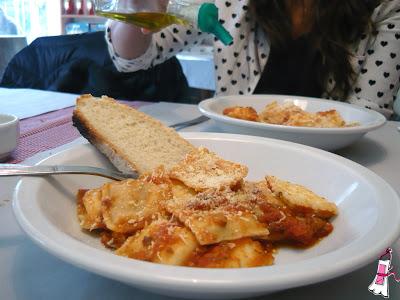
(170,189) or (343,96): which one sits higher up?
(170,189)

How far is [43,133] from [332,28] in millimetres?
1197

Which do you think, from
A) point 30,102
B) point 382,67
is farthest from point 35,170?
point 382,67

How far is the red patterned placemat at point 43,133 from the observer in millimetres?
907

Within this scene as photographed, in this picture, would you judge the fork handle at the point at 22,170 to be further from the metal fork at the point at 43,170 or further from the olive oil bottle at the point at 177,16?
the olive oil bottle at the point at 177,16

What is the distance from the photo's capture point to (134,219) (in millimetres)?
475

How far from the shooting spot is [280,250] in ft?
1.63

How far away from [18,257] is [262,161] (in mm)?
412

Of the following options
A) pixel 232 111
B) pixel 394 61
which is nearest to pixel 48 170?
pixel 232 111

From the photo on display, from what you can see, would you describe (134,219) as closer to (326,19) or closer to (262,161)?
(262,161)

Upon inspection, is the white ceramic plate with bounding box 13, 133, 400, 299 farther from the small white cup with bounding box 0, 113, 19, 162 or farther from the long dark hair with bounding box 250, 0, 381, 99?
the long dark hair with bounding box 250, 0, 381, 99

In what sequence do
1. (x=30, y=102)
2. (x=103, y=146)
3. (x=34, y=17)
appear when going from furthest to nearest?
1. (x=34, y=17)
2. (x=30, y=102)
3. (x=103, y=146)

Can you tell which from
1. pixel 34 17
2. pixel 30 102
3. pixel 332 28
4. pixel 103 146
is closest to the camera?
pixel 103 146

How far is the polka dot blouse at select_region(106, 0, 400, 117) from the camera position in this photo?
1678 mm

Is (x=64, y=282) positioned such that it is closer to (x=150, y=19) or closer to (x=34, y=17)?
(x=150, y=19)
